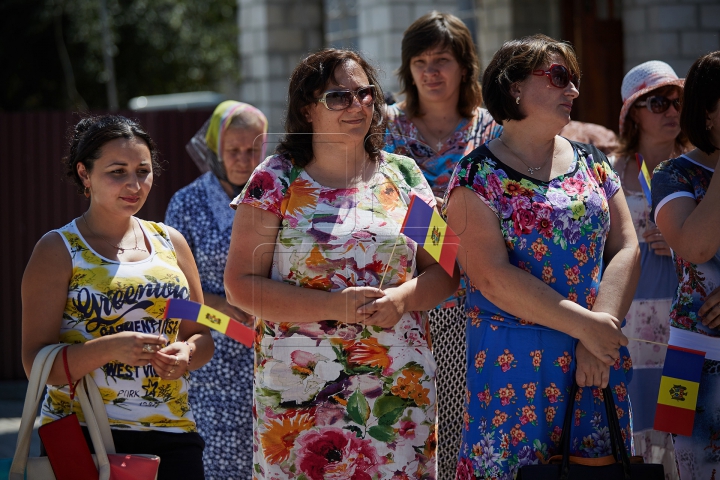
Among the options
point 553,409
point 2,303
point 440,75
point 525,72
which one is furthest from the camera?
point 2,303

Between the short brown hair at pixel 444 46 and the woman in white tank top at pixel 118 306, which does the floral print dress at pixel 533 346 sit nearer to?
the woman in white tank top at pixel 118 306

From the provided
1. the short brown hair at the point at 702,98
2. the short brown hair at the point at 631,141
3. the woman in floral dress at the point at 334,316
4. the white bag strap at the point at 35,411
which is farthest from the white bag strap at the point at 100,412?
the short brown hair at the point at 631,141

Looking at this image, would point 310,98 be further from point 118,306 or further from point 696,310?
point 696,310

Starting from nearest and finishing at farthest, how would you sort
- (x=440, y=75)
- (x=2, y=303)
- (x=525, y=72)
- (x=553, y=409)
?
(x=553, y=409), (x=525, y=72), (x=440, y=75), (x=2, y=303)

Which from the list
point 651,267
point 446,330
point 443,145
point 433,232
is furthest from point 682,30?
point 433,232

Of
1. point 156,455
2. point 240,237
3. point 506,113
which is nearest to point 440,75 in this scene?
point 506,113

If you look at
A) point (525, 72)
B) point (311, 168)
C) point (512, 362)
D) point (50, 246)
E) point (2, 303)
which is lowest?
point (2, 303)

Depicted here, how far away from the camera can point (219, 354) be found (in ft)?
14.4

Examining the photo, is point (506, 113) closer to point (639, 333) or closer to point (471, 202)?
point (471, 202)

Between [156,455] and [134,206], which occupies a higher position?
[134,206]

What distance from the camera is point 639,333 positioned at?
4391mm

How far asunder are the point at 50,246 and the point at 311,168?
99 cm

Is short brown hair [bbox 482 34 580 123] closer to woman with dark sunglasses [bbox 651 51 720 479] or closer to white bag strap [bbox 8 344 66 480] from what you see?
woman with dark sunglasses [bbox 651 51 720 479]

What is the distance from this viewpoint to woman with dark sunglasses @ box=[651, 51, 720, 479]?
3254 mm
